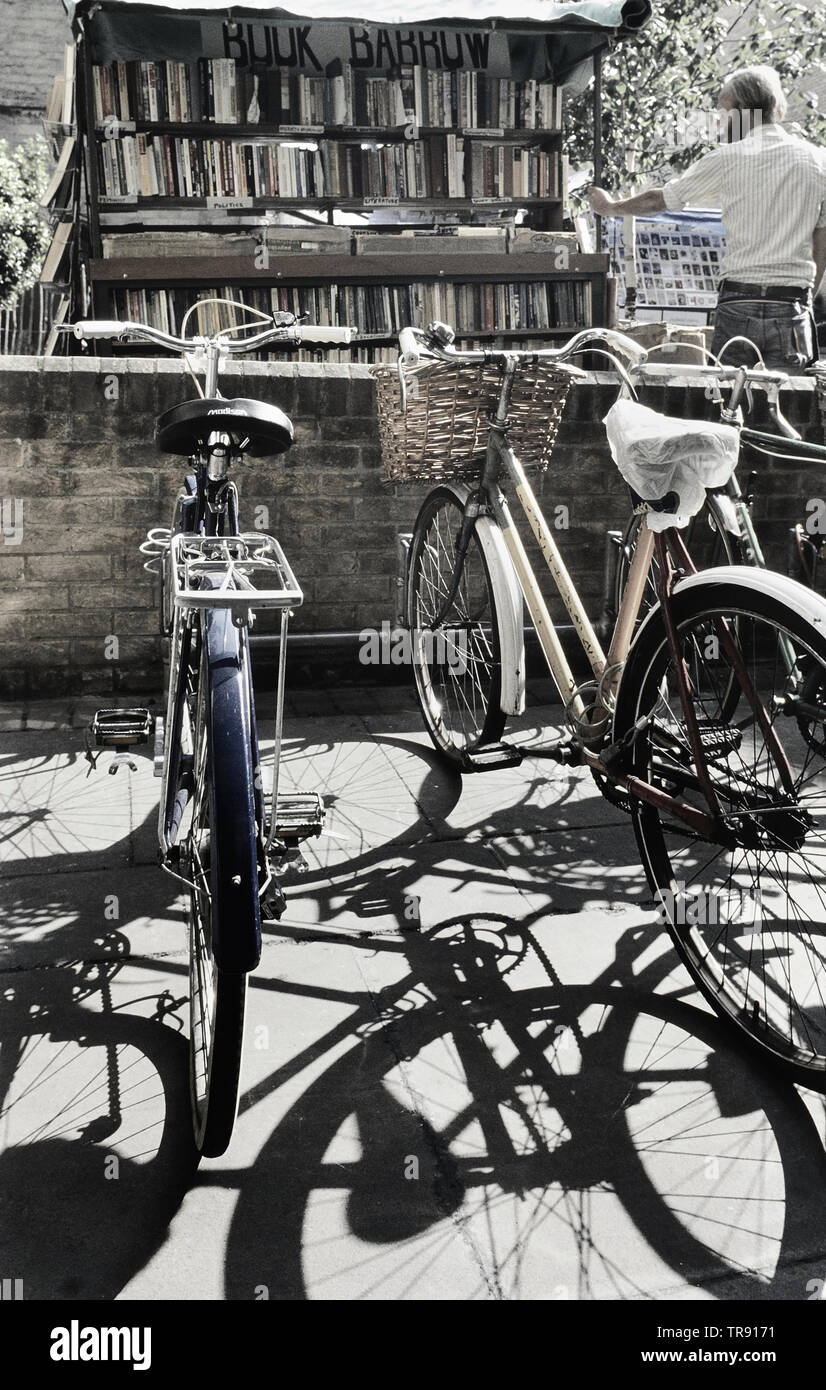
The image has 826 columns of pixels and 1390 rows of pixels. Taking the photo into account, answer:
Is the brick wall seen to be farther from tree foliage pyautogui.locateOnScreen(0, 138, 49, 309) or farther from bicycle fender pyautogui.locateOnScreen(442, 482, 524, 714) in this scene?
tree foliage pyautogui.locateOnScreen(0, 138, 49, 309)

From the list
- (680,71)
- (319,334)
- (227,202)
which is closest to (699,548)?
(319,334)

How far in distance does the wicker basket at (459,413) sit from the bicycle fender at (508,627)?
14.0 inches

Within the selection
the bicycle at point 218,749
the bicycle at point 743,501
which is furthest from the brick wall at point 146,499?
the bicycle at point 218,749

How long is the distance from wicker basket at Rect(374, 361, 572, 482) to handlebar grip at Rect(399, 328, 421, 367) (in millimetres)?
37

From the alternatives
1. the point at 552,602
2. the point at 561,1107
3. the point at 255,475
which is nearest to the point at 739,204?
the point at 552,602

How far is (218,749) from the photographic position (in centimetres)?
201

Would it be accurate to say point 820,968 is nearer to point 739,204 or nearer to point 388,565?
point 388,565

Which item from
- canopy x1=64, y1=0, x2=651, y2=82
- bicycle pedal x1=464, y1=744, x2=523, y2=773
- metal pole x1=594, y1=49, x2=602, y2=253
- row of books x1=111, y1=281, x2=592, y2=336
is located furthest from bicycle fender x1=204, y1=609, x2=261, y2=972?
metal pole x1=594, y1=49, x2=602, y2=253

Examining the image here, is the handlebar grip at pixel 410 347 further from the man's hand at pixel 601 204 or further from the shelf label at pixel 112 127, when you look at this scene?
the shelf label at pixel 112 127

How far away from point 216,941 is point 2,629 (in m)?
3.03

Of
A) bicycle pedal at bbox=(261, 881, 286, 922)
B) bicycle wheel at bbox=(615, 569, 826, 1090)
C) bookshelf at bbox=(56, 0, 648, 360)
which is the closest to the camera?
bicycle pedal at bbox=(261, 881, 286, 922)

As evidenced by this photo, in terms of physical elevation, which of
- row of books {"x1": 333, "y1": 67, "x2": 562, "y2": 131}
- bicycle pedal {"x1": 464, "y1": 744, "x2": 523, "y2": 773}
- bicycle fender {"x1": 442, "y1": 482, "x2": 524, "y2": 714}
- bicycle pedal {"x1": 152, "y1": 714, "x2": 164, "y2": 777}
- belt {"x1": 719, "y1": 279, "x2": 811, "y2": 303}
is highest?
row of books {"x1": 333, "y1": 67, "x2": 562, "y2": 131}

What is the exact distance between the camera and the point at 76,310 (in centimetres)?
878

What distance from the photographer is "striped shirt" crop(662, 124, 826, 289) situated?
4977mm
